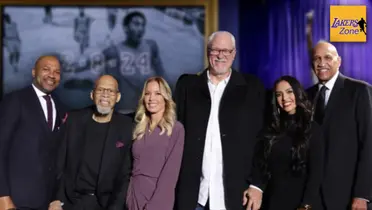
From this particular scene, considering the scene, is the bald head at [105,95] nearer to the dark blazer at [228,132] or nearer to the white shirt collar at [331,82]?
the dark blazer at [228,132]

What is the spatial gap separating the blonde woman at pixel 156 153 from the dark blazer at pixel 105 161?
0.06 metres

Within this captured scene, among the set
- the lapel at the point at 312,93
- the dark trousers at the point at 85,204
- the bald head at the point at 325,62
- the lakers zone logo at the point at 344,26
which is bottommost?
the dark trousers at the point at 85,204

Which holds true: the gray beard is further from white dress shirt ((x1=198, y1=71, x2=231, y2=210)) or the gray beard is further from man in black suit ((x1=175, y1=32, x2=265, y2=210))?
white dress shirt ((x1=198, y1=71, x2=231, y2=210))

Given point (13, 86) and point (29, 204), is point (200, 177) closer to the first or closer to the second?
point (29, 204)

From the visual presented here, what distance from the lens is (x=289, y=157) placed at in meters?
3.40

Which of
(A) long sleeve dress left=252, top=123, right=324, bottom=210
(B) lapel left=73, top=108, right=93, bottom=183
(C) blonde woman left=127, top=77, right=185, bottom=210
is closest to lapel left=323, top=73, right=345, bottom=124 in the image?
(A) long sleeve dress left=252, top=123, right=324, bottom=210

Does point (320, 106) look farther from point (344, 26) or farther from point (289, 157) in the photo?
point (344, 26)

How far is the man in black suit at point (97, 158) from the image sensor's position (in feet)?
11.0

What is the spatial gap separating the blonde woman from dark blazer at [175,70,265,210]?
0.13 m

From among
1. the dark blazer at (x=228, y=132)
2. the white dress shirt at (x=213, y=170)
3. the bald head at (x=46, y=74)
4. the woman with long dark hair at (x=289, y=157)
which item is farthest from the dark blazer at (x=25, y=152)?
the woman with long dark hair at (x=289, y=157)

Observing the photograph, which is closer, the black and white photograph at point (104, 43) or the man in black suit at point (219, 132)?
the man in black suit at point (219, 132)

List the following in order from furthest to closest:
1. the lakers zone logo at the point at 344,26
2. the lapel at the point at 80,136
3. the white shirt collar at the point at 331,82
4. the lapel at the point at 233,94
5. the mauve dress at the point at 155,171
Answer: the lakers zone logo at the point at 344,26, the white shirt collar at the point at 331,82, the lapel at the point at 233,94, the lapel at the point at 80,136, the mauve dress at the point at 155,171

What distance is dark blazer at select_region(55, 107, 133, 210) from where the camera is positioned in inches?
132

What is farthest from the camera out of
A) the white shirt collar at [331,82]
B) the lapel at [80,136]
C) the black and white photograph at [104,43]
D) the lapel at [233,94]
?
the black and white photograph at [104,43]
